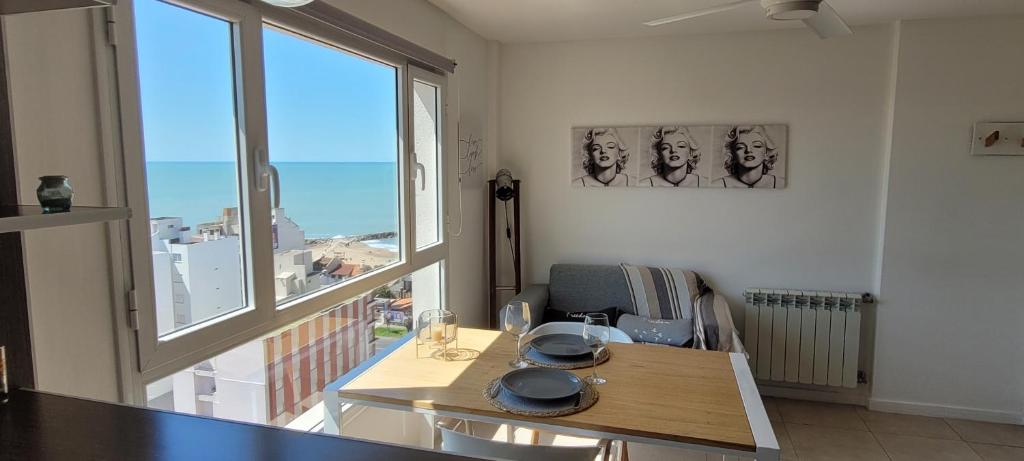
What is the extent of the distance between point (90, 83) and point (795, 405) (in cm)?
380

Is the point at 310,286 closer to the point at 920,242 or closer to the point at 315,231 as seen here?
the point at 315,231

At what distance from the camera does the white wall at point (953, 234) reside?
10.3 ft

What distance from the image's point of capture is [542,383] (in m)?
1.71

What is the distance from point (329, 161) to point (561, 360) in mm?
1193

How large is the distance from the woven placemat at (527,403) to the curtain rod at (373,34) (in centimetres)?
133

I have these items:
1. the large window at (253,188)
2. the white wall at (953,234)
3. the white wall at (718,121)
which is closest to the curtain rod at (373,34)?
the large window at (253,188)

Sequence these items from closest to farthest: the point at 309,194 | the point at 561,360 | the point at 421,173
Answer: the point at 561,360
the point at 309,194
the point at 421,173

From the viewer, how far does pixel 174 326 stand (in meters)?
1.51

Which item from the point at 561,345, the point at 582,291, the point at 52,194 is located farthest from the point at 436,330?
the point at 582,291

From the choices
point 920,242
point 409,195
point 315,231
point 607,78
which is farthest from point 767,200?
point 315,231

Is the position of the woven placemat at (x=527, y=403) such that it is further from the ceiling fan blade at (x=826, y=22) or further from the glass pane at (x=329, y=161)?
the ceiling fan blade at (x=826, y=22)

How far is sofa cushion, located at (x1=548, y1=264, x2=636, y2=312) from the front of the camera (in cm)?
362

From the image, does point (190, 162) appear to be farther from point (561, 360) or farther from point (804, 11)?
point (804, 11)

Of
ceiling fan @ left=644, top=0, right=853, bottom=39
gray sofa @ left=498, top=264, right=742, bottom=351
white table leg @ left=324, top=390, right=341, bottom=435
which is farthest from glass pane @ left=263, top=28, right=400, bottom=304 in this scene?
ceiling fan @ left=644, top=0, right=853, bottom=39
